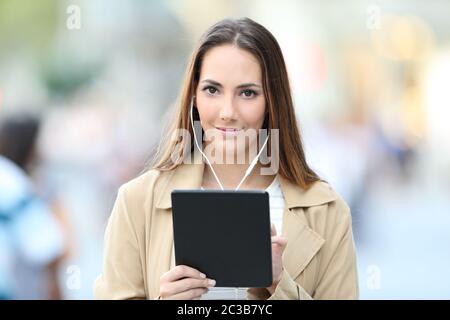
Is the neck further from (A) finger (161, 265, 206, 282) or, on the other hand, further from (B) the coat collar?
(A) finger (161, 265, 206, 282)

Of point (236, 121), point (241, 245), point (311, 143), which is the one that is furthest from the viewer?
point (311, 143)

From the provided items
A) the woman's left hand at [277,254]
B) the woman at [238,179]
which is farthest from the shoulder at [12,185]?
the woman's left hand at [277,254]

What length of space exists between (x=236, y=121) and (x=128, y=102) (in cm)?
69

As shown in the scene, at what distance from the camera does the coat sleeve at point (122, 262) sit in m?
1.40

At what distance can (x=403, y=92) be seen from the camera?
2.04 meters

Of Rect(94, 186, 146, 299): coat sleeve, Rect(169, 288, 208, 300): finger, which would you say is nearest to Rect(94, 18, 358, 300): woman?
Rect(94, 186, 146, 299): coat sleeve

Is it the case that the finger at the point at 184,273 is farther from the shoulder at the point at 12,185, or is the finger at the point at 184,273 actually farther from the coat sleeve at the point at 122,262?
the shoulder at the point at 12,185

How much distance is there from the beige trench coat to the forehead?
228mm

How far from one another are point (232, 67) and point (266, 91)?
0.30ft

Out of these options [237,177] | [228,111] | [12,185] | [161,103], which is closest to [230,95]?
[228,111]

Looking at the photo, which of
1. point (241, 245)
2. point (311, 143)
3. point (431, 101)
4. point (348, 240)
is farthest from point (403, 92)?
point (241, 245)

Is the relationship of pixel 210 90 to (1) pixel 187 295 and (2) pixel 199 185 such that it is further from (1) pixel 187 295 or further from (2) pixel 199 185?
(1) pixel 187 295

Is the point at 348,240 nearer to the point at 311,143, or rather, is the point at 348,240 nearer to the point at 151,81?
the point at 311,143

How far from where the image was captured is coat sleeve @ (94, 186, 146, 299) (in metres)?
1.40
